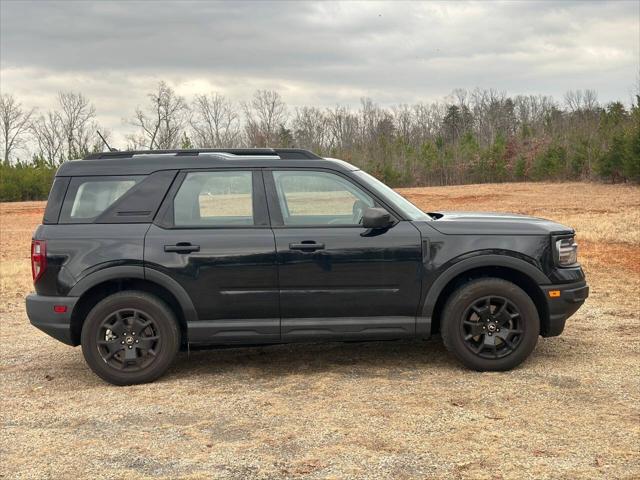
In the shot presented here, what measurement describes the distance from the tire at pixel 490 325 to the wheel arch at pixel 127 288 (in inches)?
83.7

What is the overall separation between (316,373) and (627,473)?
8.82 feet

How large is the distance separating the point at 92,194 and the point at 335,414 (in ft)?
8.90

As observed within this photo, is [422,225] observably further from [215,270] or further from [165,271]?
[165,271]

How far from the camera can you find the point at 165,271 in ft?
17.8

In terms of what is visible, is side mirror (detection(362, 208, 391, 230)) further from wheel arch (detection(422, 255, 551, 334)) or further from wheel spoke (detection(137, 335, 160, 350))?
wheel spoke (detection(137, 335, 160, 350))

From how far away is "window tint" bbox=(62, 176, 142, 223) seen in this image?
5.55 m

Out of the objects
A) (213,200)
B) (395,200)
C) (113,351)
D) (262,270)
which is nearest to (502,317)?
(395,200)

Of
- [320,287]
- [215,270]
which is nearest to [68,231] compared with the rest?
[215,270]

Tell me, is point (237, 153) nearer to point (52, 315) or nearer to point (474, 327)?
point (52, 315)

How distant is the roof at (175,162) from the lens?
5.61 metres

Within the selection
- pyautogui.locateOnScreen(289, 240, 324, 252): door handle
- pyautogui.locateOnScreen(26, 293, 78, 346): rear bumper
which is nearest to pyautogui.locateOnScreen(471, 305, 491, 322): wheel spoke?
pyautogui.locateOnScreen(289, 240, 324, 252): door handle

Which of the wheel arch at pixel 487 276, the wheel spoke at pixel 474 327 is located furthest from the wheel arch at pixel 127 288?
the wheel spoke at pixel 474 327

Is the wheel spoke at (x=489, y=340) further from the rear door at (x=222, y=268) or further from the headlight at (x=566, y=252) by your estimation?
the rear door at (x=222, y=268)

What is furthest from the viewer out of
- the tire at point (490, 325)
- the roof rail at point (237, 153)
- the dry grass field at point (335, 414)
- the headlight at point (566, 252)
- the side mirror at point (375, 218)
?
the roof rail at point (237, 153)
